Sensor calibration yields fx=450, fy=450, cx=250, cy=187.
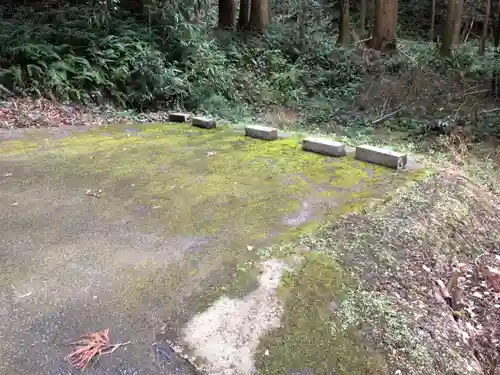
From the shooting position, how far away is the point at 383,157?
4691 millimetres

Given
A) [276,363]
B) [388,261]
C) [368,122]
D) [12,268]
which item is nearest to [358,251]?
[388,261]

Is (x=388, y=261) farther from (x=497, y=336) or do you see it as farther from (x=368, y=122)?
(x=368, y=122)

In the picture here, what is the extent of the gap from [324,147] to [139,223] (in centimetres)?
254

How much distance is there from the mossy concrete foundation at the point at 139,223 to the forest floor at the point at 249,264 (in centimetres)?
1

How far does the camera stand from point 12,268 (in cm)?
277

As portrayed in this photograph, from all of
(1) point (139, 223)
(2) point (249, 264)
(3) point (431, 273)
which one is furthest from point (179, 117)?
(3) point (431, 273)

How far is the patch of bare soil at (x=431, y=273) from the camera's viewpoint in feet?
7.88

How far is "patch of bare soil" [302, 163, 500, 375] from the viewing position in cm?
240

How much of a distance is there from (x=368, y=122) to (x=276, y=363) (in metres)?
7.43

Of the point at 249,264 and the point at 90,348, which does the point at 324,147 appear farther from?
the point at 90,348

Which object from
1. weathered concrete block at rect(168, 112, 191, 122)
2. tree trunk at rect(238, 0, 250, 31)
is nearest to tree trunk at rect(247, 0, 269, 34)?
tree trunk at rect(238, 0, 250, 31)

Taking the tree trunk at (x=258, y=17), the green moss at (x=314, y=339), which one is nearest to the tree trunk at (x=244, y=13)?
the tree trunk at (x=258, y=17)

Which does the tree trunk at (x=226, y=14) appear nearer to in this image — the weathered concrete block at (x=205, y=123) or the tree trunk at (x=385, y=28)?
the tree trunk at (x=385, y=28)

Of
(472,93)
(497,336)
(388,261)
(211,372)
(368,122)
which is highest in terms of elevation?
(472,93)
